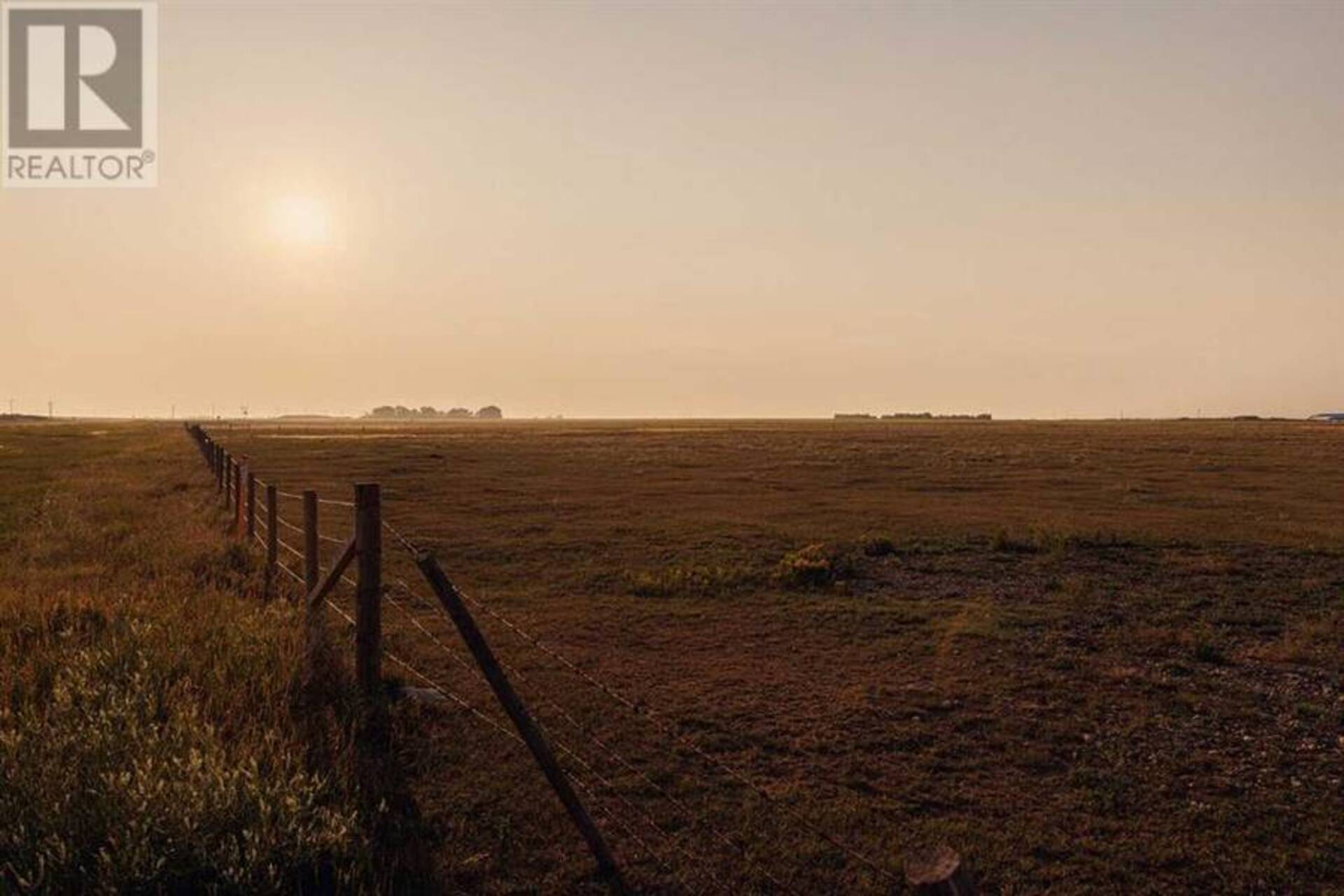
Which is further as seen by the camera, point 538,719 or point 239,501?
→ point 239,501

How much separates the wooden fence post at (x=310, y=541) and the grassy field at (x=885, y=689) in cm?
78

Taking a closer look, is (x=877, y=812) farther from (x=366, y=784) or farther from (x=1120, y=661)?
(x=1120, y=661)

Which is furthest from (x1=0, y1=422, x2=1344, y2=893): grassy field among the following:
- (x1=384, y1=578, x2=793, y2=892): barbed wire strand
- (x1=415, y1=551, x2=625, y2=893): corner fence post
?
(x1=415, y1=551, x2=625, y2=893): corner fence post

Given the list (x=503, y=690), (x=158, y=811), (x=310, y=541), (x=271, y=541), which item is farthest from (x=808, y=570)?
(x=158, y=811)

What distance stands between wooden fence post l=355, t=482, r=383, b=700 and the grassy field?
1.69ft

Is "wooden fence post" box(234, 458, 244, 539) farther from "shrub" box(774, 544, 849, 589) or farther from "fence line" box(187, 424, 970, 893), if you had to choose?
"shrub" box(774, 544, 849, 589)

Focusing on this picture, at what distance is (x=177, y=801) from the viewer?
502 centimetres

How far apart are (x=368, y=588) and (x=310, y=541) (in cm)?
279

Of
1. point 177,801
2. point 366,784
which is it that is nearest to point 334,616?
Result: point 366,784

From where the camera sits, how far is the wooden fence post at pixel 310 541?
9531mm

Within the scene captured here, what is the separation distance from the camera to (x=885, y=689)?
33.4ft

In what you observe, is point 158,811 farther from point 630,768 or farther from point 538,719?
point 538,719

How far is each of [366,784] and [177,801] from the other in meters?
1.61

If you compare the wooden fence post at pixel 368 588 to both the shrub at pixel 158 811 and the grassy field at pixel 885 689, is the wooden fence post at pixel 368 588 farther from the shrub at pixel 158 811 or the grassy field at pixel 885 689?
the shrub at pixel 158 811
